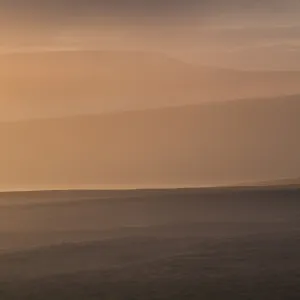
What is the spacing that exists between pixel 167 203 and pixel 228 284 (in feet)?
0.59

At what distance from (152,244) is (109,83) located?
31 cm

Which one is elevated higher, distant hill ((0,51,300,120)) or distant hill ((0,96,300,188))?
distant hill ((0,51,300,120))

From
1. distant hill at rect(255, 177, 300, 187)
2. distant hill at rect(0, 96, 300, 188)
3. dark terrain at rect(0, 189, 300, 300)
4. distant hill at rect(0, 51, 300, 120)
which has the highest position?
distant hill at rect(0, 51, 300, 120)

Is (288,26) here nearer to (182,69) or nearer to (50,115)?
(182,69)

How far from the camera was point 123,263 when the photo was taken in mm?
1016

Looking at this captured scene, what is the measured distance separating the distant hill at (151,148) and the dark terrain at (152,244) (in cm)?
3

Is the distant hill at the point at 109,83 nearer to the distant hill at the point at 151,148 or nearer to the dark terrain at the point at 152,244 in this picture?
the distant hill at the point at 151,148

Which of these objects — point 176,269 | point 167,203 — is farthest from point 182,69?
point 176,269

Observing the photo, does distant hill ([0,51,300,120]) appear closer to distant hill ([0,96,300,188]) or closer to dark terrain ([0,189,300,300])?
distant hill ([0,96,300,188])

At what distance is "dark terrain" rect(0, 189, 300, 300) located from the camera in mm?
990

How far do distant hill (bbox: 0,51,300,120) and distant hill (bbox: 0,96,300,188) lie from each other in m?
0.02

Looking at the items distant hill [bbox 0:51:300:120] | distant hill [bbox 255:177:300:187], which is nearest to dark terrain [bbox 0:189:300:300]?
distant hill [bbox 255:177:300:187]

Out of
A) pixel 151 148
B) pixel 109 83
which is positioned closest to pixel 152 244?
pixel 151 148

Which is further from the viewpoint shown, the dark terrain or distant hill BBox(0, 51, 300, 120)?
distant hill BBox(0, 51, 300, 120)
